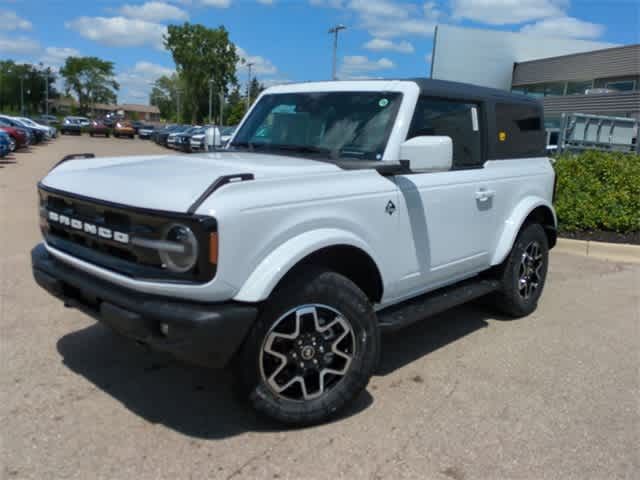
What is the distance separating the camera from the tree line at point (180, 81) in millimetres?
85250

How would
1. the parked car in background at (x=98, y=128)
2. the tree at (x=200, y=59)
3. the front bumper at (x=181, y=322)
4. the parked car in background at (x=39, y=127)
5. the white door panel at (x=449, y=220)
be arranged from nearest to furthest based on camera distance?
the front bumper at (x=181, y=322), the white door panel at (x=449, y=220), the parked car in background at (x=39, y=127), the parked car in background at (x=98, y=128), the tree at (x=200, y=59)

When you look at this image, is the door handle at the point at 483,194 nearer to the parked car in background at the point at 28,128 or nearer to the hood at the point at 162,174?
the hood at the point at 162,174

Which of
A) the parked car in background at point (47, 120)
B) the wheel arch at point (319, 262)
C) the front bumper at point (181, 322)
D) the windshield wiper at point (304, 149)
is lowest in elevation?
the front bumper at point (181, 322)

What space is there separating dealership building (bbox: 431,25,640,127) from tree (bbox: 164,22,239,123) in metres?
60.0

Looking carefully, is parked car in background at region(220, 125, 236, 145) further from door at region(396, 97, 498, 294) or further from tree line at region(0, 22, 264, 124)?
tree line at region(0, 22, 264, 124)

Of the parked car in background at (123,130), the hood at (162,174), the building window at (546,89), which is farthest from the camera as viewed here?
the parked car in background at (123,130)

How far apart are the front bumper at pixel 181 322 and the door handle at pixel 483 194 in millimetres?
2227

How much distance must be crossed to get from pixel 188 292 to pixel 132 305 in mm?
305

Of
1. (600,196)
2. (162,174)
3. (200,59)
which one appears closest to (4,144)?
(600,196)

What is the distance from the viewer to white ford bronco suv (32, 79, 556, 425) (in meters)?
2.69

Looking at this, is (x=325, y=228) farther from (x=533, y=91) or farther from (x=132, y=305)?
(x=533, y=91)

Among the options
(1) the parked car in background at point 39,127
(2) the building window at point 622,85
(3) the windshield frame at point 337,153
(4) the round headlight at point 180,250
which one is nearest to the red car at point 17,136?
(1) the parked car in background at point 39,127

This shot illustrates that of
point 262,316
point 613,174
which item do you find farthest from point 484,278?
point 613,174

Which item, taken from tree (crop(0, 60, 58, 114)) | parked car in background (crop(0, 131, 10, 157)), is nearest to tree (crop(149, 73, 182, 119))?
tree (crop(0, 60, 58, 114))
